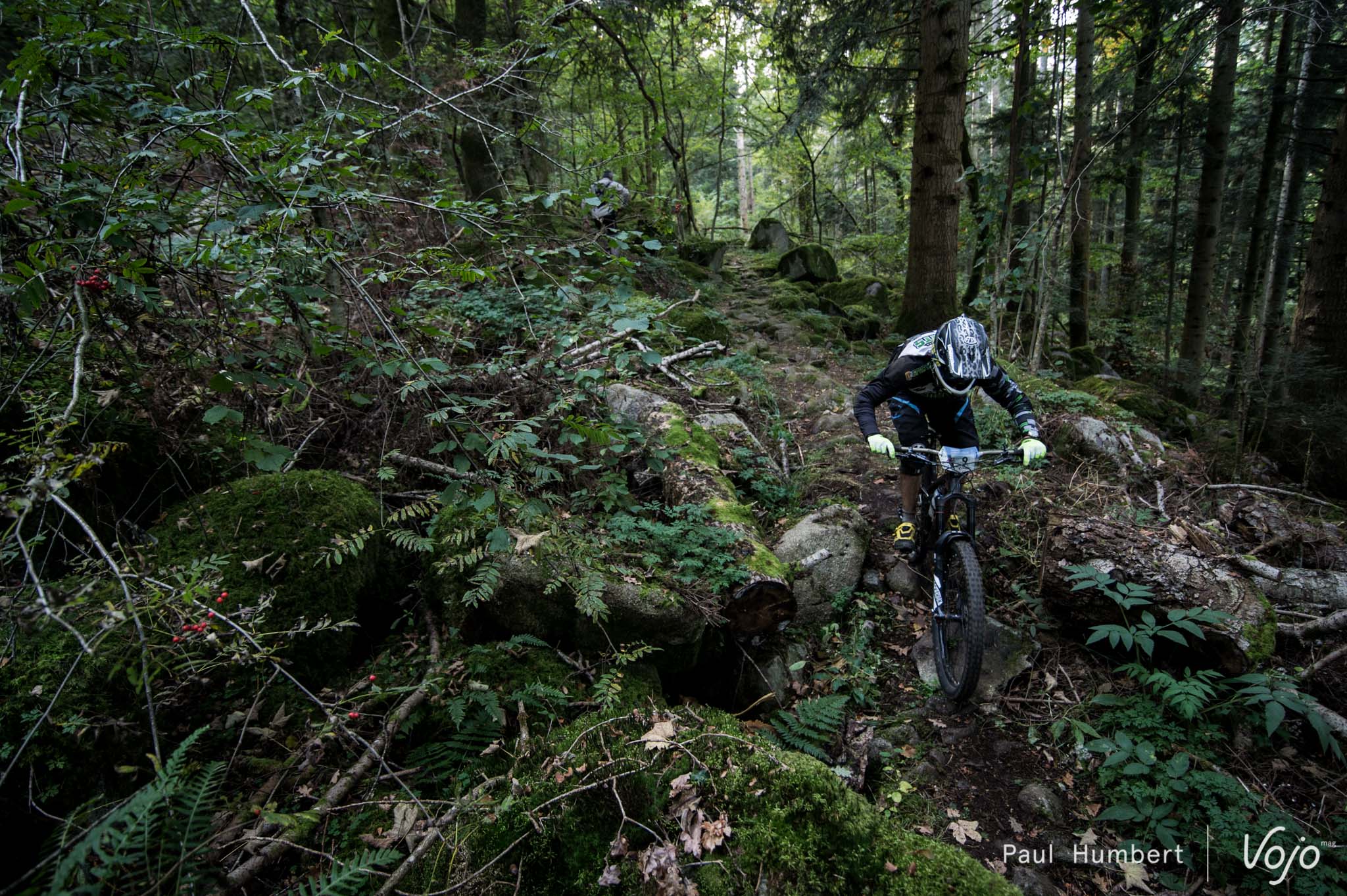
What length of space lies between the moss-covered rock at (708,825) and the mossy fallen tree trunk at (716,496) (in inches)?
54.9

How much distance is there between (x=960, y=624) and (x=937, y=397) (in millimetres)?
1652

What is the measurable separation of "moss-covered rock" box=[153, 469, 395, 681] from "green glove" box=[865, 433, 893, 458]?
10.6ft

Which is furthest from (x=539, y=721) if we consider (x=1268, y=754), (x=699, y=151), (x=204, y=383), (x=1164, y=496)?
(x=699, y=151)

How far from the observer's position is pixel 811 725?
130 inches

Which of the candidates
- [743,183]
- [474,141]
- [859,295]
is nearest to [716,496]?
[474,141]

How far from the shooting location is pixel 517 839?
1.98 metres

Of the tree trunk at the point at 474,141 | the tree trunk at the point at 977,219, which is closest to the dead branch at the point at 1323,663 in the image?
the tree trunk at the point at 977,219

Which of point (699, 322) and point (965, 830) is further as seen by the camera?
point (699, 322)

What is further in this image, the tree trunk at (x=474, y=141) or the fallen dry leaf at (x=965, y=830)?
the tree trunk at (x=474, y=141)

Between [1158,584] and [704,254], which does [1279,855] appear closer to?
[1158,584]

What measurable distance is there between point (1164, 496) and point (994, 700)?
10.2 ft

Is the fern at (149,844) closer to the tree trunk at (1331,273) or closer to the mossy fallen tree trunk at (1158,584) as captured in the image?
the mossy fallen tree trunk at (1158,584)

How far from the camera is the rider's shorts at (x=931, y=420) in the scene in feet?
13.3

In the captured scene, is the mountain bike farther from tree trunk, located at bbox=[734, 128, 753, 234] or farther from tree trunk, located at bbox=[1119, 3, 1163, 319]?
tree trunk, located at bbox=[734, 128, 753, 234]
